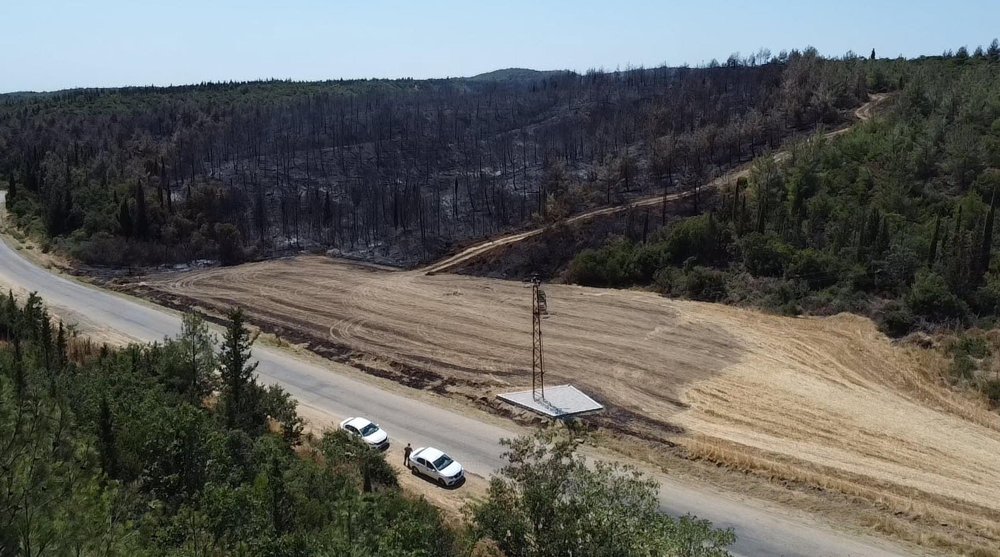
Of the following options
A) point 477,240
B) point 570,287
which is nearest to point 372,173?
point 477,240

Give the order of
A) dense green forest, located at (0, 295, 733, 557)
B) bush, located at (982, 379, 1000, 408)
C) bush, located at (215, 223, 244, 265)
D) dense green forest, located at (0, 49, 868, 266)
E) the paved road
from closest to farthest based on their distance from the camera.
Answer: dense green forest, located at (0, 295, 733, 557) → the paved road → bush, located at (982, 379, 1000, 408) → bush, located at (215, 223, 244, 265) → dense green forest, located at (0, 49, 868, 266)

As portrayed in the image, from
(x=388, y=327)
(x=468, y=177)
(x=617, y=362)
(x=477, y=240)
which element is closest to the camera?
(x=617, y=362)

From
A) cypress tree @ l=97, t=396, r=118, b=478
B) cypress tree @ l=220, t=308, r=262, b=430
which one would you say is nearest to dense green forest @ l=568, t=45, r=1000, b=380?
cypress tree @ l=220, t=308, r=262, b=430

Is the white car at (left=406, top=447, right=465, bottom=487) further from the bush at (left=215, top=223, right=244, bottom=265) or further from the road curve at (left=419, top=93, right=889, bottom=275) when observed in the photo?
the bush at (left=215, top=223, right=244, bottom=265)

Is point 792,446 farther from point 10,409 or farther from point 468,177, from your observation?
point 468,177

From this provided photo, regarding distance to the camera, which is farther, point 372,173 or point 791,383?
point 372,173

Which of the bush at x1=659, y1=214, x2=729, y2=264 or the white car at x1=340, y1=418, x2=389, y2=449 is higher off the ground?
the bush at x1=659, y1=214, x2=729, y2=264
